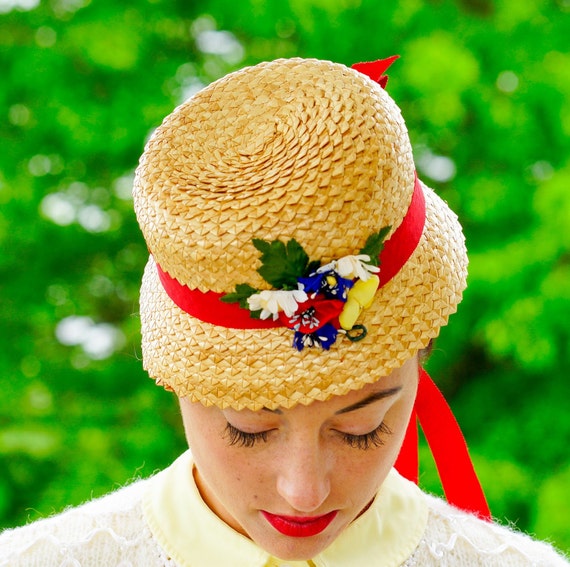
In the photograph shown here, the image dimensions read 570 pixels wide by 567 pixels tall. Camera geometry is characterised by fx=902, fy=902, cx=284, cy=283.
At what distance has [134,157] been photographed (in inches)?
155

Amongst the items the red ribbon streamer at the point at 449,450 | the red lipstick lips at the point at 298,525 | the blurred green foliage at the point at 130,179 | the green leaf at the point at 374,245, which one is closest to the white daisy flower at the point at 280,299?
the green leaf at the point at 374,245

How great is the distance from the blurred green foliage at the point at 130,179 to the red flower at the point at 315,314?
2.21 meters

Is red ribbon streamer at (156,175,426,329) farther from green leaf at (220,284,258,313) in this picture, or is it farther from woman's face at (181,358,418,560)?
woman's face at (181,358,418,560)

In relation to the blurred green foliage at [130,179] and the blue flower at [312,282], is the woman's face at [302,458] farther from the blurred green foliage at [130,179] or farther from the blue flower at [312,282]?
the blurred green foliage at [130,179]

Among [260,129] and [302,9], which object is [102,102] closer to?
[302,9]

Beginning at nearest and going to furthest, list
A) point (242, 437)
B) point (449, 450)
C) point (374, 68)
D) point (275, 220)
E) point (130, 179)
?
point (275, 220) < point (242, 437) < point (374, 68) < point (449, 450) < point (130, 179)

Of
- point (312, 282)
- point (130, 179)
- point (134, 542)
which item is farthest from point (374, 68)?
point (130, 179)

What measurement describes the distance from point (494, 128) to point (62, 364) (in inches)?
82.6

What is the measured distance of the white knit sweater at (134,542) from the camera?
1.73 metres

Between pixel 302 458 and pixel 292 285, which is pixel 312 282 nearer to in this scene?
pixel 292 285

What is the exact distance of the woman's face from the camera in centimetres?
141

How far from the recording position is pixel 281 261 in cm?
135

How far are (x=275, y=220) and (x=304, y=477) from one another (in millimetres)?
399

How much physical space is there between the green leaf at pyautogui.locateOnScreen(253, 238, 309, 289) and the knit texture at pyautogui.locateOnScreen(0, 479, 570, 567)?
639 mm
